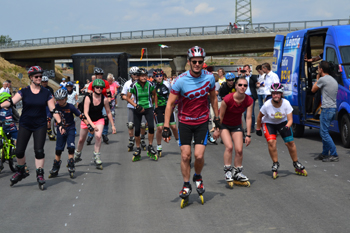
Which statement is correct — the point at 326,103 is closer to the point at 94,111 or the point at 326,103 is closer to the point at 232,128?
the point at 232,128

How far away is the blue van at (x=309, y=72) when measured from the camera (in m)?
12.0

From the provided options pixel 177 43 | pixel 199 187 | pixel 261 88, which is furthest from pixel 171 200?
pixel 177 43

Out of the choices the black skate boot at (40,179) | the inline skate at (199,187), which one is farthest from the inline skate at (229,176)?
the black skate boot at (40,179)

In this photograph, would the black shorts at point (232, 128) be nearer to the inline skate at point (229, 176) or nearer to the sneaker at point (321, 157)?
the inline skate at point (229, 176)

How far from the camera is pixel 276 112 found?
8711mm

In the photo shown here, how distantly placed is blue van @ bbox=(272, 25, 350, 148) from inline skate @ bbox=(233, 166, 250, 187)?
477 centimetres

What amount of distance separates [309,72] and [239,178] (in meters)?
7.29

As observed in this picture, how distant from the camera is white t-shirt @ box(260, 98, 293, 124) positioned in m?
8.68

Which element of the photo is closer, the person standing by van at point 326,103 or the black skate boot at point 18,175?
the black skate boot at point 18,175

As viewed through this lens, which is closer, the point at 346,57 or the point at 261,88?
the point at 346,57

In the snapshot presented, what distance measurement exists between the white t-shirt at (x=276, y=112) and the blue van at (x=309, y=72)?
3.59 metres

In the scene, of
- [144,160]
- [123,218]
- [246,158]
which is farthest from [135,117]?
[123,218]

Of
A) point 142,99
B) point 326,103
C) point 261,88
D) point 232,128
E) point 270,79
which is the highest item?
point 270,79

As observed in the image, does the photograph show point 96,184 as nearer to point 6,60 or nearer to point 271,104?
point 271,104
